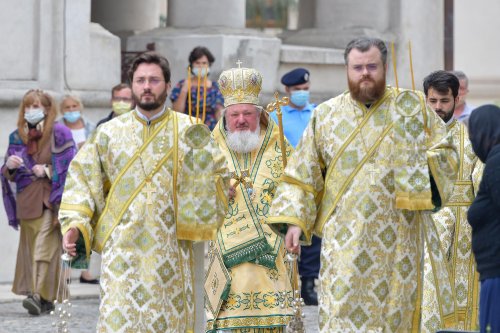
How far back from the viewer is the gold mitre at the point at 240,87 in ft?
35.3

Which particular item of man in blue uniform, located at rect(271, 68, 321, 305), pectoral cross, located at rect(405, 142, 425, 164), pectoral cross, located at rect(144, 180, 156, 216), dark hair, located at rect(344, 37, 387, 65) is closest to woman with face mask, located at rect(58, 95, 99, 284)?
man in blue uniform, located at rect(271, 68, 321, 305)

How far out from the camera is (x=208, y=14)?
1798cm

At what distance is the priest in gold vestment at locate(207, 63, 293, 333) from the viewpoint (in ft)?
34.3

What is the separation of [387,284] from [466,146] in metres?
2.11

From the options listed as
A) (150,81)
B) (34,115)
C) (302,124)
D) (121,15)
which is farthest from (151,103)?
(121,15)

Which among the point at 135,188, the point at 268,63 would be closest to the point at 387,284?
the point at 135,188

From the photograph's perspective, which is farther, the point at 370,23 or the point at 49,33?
the point at 370,23

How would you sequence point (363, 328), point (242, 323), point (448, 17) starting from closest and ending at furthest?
point (363, 328) < point (242, 323) < point (448, 17)

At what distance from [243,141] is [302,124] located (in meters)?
Answer: 3.93

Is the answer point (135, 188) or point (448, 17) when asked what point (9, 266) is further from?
point (448, 17)

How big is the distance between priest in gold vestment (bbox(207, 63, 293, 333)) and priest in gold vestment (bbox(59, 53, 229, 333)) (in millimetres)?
940

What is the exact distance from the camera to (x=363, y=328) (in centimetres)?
901

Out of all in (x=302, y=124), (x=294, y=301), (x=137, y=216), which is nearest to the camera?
(x=137, y=216)

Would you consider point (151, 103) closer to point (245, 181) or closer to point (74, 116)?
point (245, 181)
